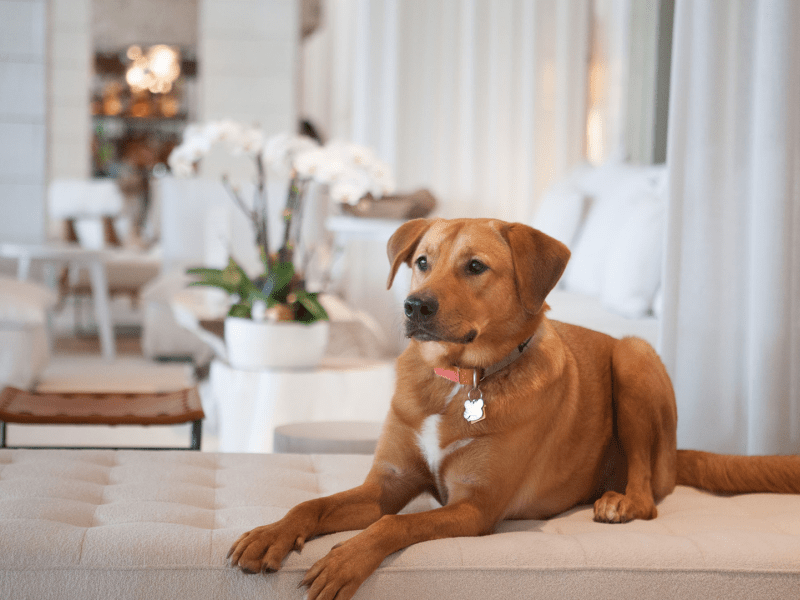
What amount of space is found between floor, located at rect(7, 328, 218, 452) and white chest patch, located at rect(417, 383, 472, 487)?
1888 mm

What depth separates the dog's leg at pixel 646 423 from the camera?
1.41 m

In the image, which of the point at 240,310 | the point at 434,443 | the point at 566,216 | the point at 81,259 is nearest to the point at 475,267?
the point at 434,443

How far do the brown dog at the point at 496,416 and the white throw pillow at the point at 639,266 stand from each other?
1214mm

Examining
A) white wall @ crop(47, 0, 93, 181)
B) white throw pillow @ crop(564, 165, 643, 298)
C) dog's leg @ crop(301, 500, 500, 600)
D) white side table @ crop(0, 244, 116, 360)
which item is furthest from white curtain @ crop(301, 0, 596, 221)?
white wall @ crop(47, 0, 93, 181)

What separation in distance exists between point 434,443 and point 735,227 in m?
0.86

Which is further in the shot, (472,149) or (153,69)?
(153,69)

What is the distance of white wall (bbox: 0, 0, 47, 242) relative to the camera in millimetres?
5430

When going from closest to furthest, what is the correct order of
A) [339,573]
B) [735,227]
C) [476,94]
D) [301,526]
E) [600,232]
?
[339,573]
[301,526]
[735,227]
[600,232]
[476,94]

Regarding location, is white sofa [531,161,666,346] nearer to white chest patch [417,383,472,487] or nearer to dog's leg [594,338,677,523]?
dog's leg [594,338,677,523]

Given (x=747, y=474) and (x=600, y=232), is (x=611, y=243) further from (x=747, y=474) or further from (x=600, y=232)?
(x=747, y=474)

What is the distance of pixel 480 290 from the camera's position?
4.28 ft

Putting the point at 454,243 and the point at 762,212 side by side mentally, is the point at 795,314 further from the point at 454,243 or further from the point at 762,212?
the point at 454,243

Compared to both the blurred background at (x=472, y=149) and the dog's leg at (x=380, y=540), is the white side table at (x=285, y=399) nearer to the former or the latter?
the blurred background at (x=472, y=149)

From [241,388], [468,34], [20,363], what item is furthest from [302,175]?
[468,34]
